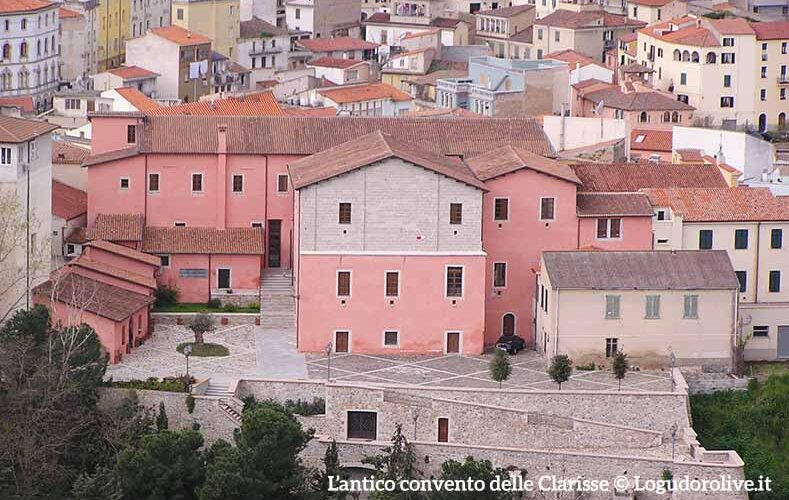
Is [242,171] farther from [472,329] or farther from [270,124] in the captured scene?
[472,329]

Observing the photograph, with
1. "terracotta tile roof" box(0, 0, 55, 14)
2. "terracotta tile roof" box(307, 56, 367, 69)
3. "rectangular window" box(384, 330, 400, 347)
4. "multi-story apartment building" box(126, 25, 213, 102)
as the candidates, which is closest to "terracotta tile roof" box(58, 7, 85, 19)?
"terracotta tile roof" box(0, 0, 55, 14)

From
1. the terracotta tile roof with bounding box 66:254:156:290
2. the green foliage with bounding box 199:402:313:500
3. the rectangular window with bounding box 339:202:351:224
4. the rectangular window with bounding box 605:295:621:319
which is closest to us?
the green foliage with bounding box 199:402:313:500

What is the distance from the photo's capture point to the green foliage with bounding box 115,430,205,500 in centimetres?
5681

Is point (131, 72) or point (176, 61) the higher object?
point (176, 61)

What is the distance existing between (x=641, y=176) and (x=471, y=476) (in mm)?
15251

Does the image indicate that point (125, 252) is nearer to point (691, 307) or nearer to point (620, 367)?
point (620, 367)

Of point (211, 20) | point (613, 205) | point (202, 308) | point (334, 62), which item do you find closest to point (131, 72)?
point (334, 62)

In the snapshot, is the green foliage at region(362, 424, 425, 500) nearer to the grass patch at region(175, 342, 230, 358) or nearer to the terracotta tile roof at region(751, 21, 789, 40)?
the grass patch at region(175, 342, 230, 358)

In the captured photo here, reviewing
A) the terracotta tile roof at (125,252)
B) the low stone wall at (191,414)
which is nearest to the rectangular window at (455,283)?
the low stone wall at (191,414)

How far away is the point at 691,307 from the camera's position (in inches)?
2498

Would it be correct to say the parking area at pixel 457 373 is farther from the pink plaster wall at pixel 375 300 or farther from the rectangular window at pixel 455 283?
the rectangular window at pixel 455 283

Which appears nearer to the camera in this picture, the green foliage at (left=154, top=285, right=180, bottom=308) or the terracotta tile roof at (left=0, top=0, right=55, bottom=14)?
the green foliage at (left=154, top=285, right=180, bottom=308)

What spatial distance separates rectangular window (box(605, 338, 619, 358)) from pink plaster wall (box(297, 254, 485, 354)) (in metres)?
3.37

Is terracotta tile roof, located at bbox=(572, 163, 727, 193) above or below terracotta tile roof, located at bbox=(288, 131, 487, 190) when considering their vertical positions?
below
